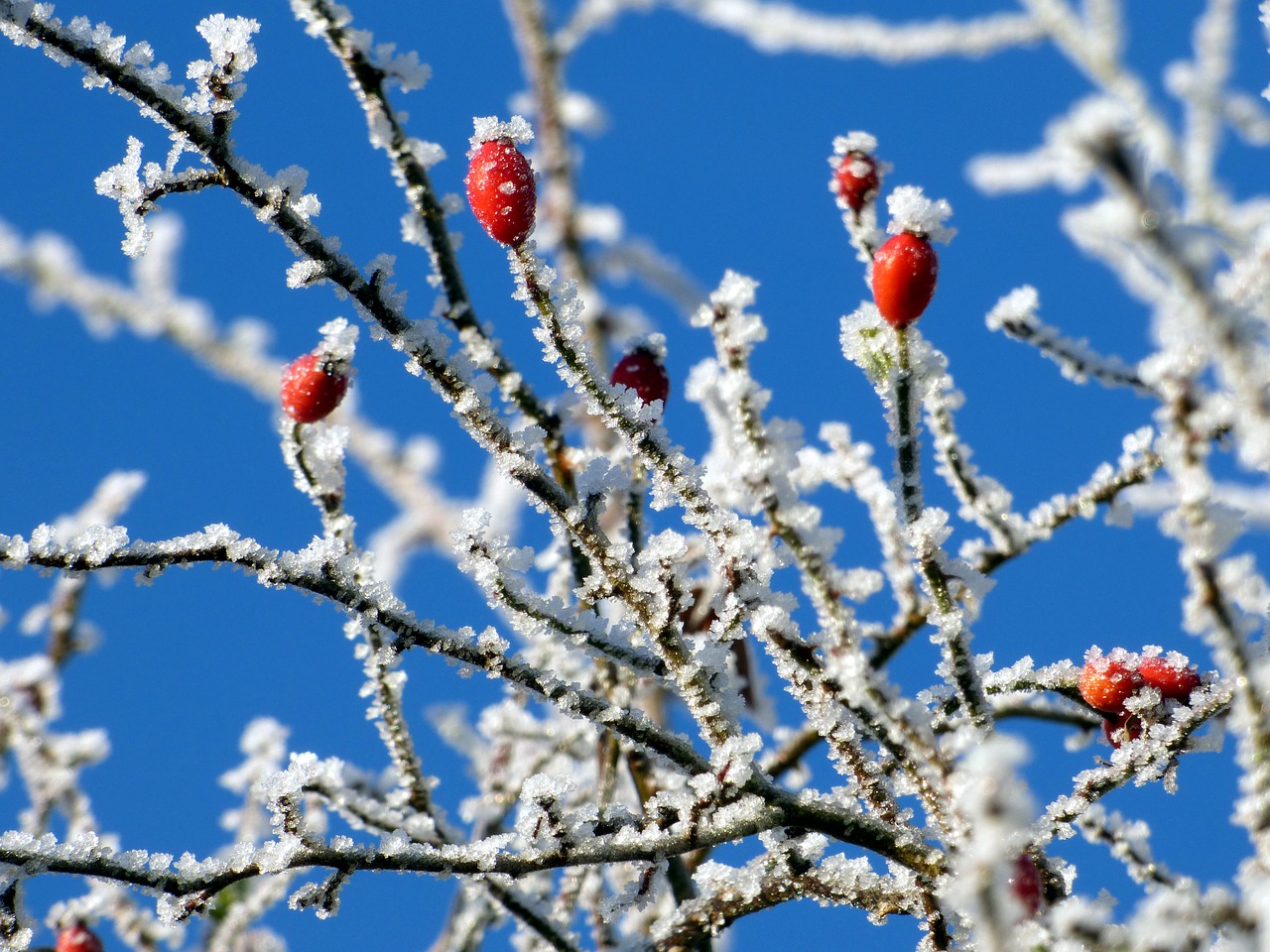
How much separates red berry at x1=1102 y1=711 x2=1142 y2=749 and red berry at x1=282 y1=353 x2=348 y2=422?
4.53ft

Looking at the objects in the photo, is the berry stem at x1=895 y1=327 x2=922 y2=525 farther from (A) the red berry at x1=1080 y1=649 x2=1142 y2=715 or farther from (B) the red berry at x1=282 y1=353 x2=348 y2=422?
(B) the red berry at x1=282 y1=353 x2=348 y2=422

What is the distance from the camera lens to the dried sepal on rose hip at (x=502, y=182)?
5.15 feet

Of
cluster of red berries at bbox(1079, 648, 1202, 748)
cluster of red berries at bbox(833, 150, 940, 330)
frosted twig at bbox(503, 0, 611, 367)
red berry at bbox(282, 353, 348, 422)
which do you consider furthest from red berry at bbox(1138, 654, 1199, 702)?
frosted twig at bbox(503, 0, 611, 367)

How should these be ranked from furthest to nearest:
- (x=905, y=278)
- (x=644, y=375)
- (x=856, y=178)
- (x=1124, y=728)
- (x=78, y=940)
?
(x=78, y=940)
(x=644, y=375)
(x=1124, y=728)
(x=856, y=178)
(x=905, y=278)

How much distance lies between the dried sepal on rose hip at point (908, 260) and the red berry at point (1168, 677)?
2.30 feet

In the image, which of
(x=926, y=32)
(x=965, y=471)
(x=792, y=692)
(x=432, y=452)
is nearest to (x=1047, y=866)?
(x=792, y=692)

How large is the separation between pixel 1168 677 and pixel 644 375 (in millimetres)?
1006

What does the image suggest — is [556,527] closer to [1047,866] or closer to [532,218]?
[532,218]

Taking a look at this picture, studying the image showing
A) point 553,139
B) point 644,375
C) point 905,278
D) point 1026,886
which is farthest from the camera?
point 553,139

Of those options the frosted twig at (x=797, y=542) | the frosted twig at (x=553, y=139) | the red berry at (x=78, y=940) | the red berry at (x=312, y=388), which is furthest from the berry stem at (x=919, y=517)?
the frosted twig at (x=553, y=139)

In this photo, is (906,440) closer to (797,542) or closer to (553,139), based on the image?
(797,542)

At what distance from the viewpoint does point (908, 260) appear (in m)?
1.51

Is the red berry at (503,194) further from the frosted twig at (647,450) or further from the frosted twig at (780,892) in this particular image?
the frosted twig at (780,892)

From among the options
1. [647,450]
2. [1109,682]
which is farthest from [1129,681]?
[647,450]
